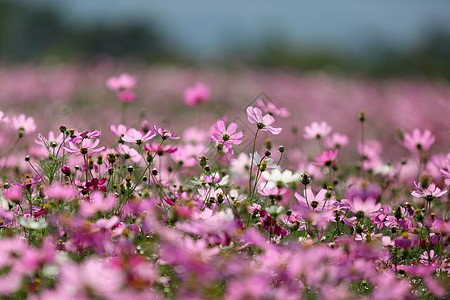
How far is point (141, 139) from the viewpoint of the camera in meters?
1.74

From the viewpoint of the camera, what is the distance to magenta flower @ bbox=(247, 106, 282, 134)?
1.74 meters

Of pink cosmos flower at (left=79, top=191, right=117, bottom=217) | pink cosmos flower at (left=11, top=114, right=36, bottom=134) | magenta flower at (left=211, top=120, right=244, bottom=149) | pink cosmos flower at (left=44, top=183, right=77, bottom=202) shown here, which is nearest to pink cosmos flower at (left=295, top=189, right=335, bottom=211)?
magenta flower at (left=211, top=120, right=244, bottom=149)

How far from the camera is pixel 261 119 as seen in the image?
5.82 feet

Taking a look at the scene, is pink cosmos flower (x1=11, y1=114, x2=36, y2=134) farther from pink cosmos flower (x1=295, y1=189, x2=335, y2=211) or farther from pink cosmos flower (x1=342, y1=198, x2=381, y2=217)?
pink cosmos flower (x1=342, y1=198, x2=381, y2=217)

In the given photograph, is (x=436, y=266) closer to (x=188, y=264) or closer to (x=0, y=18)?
(x=188, y=264)

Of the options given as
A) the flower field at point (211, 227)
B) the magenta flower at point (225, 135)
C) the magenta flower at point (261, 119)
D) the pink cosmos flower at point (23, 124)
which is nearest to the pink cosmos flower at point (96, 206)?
the flower field at point (211, 227)

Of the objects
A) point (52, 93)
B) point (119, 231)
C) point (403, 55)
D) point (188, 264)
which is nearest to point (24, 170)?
point (119, 231)

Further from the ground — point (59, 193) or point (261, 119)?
point (261, 119)

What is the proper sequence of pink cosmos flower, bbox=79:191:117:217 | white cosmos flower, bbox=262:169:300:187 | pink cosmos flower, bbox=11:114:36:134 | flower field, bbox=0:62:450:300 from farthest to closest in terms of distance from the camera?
pink cosmos flower, bbox=11:114:36:134 → white cosmos flower, bbox=262:169:300:187 → pink cosmos flower, bbox=79:191:117:217 → flower field, bbox=0:62:450:300

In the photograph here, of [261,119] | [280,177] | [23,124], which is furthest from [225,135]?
[23,124]

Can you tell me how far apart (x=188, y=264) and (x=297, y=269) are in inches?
11.1

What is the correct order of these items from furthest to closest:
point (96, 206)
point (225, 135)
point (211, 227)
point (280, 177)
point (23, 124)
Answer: point (23, 124) → point (225, 135) → point (280, 177) → point (96, 206) → point (211, 227)

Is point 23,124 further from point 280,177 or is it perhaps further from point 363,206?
point 363,206

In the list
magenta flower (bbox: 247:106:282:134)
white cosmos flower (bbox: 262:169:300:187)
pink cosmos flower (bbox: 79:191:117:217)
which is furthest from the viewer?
magenta flower (bbox: 247:106:282:134)
